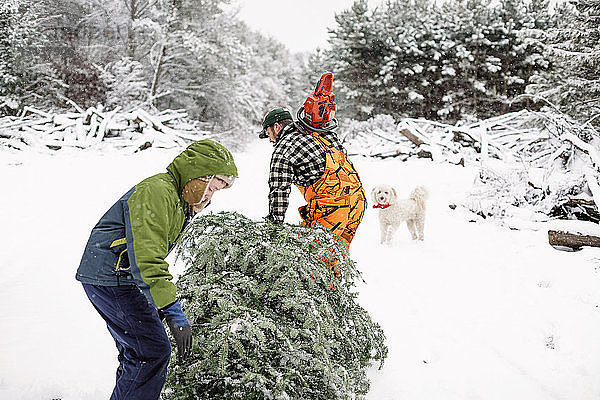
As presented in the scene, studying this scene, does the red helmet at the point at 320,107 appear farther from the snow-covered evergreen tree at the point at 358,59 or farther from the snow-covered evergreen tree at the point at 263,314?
the snow-covered evergreen tree at the point at 358,59

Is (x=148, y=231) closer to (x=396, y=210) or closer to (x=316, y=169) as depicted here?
(x=316, y=169)

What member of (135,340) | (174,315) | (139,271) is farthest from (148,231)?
(135,340)

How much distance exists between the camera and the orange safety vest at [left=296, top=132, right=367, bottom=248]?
9.39 feet

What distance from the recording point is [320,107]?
302cm

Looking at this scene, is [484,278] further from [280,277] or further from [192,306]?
[192,306]

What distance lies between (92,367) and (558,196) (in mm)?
6946

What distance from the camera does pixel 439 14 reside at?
19.4 metres

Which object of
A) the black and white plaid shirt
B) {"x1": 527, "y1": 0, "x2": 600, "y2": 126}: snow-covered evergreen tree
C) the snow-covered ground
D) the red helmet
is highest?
{"x1": 527, "y1": 0, "x2": 600, "y2": 126}: snow-covered evergreen tree

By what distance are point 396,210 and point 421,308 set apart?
2.30 metres

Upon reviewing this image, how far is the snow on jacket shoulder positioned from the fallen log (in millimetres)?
5066

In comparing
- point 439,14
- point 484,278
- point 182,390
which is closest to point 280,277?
point 182,390

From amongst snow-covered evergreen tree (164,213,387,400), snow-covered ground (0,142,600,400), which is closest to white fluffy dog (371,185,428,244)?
snow-covered ground (0,142,600,400)

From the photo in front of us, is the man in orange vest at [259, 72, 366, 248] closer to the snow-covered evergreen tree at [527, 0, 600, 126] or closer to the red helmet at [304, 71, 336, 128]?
the red helmet at [304, 71, 336, 128]

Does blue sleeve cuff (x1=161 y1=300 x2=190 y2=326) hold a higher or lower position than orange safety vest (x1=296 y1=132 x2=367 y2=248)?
lower
